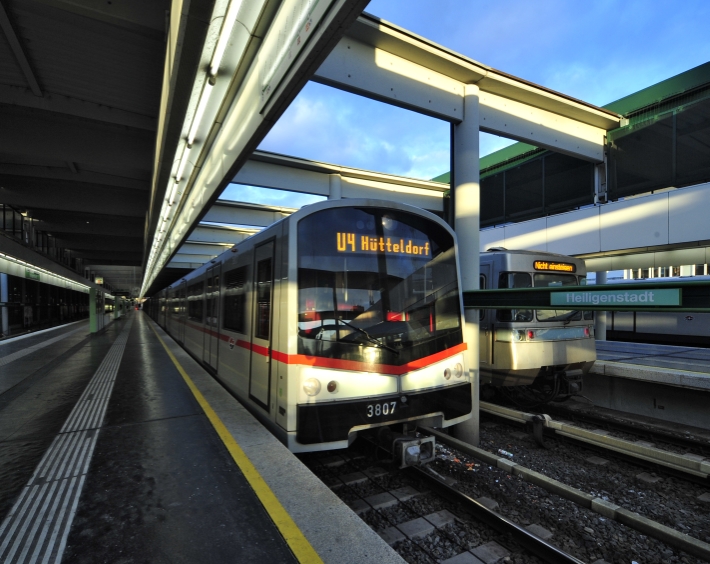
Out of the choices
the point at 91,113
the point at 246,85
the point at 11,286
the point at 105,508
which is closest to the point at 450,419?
the point at 105,508

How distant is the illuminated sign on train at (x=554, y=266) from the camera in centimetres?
762

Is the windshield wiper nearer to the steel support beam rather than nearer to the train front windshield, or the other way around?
the train front windshield

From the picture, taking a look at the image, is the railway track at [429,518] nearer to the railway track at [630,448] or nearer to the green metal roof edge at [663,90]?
the railway track at [630,448]

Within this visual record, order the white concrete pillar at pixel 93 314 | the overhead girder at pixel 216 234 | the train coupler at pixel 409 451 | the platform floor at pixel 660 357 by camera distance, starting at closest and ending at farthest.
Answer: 1. the train coupler at pixel 409 451
2. the platform floor at pixel 660 357
3. the white concrete pillar at pixel 93 314
4. the overhead girder at pixel 216 234

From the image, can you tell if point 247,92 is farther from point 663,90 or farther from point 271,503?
point 663,90

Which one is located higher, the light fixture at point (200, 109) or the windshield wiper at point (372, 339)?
the light fixture at point (200, 109)

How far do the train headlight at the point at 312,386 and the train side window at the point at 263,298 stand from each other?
1001 mm

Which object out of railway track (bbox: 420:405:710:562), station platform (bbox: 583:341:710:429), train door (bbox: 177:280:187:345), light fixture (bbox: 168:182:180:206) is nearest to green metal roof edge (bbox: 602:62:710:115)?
station platform (bbox: 583:341:710:429)

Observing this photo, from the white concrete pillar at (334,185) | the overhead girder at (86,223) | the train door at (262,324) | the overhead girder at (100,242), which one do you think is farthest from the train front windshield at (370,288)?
the overhead girder at (100,242)

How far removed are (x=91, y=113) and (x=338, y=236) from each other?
5.70 metres

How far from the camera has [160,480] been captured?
10.9 feet

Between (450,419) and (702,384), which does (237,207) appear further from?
(702,384)

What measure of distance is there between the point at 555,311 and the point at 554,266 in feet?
3.10

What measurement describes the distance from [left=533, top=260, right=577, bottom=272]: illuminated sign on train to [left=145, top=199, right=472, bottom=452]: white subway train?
346 cm
